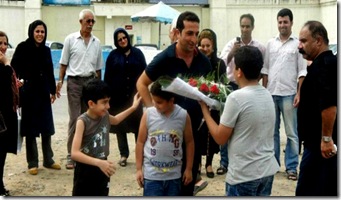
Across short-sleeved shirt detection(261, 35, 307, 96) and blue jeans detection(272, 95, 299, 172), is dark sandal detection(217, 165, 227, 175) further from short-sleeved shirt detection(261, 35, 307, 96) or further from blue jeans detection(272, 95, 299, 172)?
short-sleeved shirt detection(261, 35, 307, 96)

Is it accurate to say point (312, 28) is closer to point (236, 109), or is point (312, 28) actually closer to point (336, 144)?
point (336, 144)

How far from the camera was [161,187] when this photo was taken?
3.83m

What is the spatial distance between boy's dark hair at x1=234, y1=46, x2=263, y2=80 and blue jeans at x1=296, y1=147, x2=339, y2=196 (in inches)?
45.7

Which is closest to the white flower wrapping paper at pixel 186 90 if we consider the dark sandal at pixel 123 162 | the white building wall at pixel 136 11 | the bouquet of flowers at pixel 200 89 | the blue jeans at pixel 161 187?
the bouquet of flowers at pixel 200 89

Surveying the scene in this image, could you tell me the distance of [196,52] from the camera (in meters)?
4.09

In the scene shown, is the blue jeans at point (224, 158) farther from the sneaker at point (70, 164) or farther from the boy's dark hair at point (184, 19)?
the boy's dark hair at point (184, 19)

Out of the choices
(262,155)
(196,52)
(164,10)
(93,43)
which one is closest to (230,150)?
(262,155)

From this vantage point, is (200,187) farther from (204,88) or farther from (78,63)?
(78,63)

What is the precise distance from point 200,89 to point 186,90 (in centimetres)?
16

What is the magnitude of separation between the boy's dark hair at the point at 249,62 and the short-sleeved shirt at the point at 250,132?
9 centimetres

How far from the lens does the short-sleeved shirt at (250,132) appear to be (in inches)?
133

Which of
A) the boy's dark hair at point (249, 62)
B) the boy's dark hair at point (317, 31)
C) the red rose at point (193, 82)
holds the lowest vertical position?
the red rose at point (193, 82)

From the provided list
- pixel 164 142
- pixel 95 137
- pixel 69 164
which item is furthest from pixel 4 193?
pixel 164 142

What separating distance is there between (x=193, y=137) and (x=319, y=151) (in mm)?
1068
